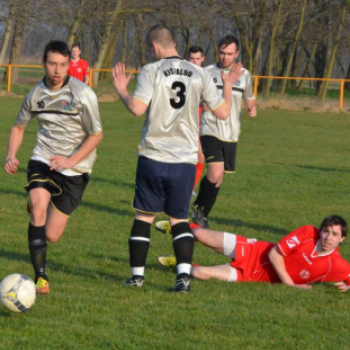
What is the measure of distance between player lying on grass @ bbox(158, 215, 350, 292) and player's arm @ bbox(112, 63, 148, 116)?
1678 mm

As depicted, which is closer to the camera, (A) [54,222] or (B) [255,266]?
(A) [54,222]

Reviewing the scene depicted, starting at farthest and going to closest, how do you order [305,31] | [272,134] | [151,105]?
[305,31]
[272,134]
[151,105]

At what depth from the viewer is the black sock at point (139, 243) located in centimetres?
604

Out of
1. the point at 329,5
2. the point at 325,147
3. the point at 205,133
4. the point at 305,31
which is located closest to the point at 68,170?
the point at 205,133

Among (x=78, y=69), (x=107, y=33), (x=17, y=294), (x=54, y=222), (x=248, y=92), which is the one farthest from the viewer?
(x=107, y=33)

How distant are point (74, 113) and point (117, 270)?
62.4 inches

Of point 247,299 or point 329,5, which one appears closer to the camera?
point 247,299

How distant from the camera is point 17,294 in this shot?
5.12 meters

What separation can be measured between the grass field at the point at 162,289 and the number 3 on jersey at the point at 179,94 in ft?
4.64

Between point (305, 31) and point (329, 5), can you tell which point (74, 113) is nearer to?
point (329, 5)

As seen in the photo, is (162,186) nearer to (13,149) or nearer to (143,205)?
(143,205)

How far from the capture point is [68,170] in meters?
6.31

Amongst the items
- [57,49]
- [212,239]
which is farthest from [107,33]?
[57,49]

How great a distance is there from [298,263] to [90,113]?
212 cm
